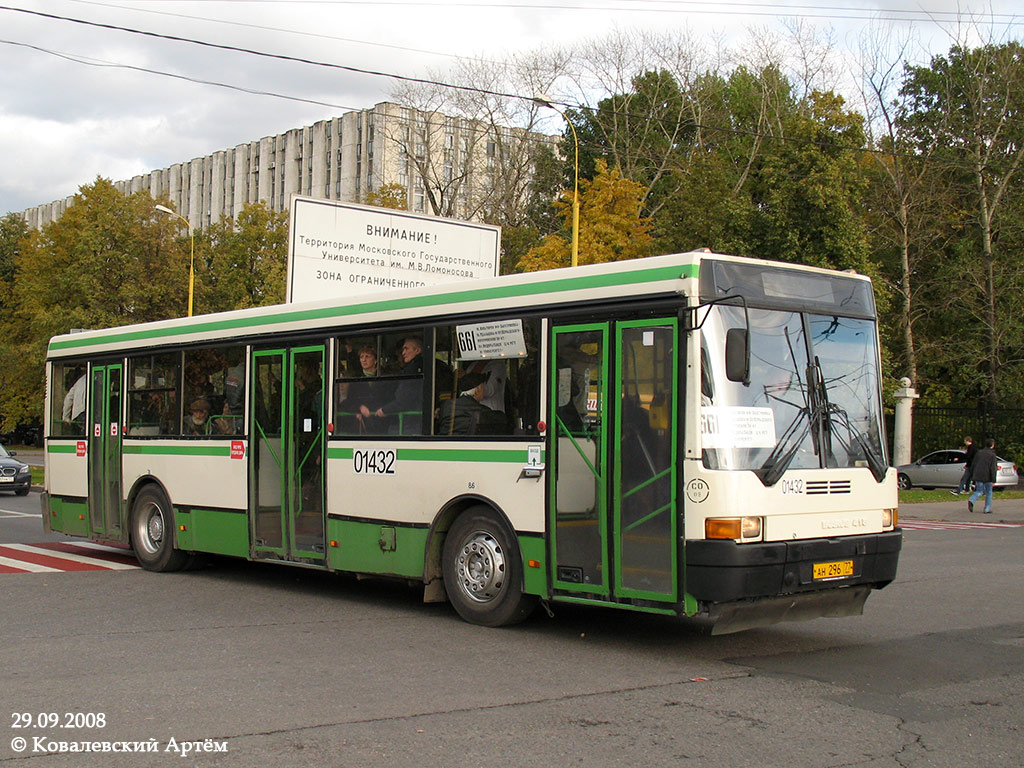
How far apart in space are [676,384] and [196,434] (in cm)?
678

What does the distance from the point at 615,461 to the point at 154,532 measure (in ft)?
24.0

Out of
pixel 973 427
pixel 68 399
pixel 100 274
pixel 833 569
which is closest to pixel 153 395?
pixel 68 399

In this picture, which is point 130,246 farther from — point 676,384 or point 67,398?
point 676,384

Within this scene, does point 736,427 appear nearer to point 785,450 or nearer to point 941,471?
point 785,450

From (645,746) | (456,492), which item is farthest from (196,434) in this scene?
(645,746)

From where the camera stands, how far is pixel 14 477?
2973cm

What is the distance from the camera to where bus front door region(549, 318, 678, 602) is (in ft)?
26.2

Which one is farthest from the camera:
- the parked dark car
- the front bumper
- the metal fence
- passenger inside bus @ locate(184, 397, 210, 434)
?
the metal fence

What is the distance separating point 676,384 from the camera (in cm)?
793

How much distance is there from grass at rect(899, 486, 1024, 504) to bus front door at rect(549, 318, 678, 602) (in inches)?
905

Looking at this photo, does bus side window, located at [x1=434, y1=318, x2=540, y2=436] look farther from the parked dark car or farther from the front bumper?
the parked dark car

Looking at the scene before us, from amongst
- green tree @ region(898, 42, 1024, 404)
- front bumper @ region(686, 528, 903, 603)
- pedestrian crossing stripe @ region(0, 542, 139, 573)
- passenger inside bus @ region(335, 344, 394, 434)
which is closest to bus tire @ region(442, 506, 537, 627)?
A: passenger inside bus @ region(335, 344, 394, 434)

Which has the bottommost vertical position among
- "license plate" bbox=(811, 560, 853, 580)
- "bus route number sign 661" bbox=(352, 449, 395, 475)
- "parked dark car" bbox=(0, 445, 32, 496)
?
"parked dark car" bbox=(0, 445, 32, 496)

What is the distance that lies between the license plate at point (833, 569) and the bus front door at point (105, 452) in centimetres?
919
